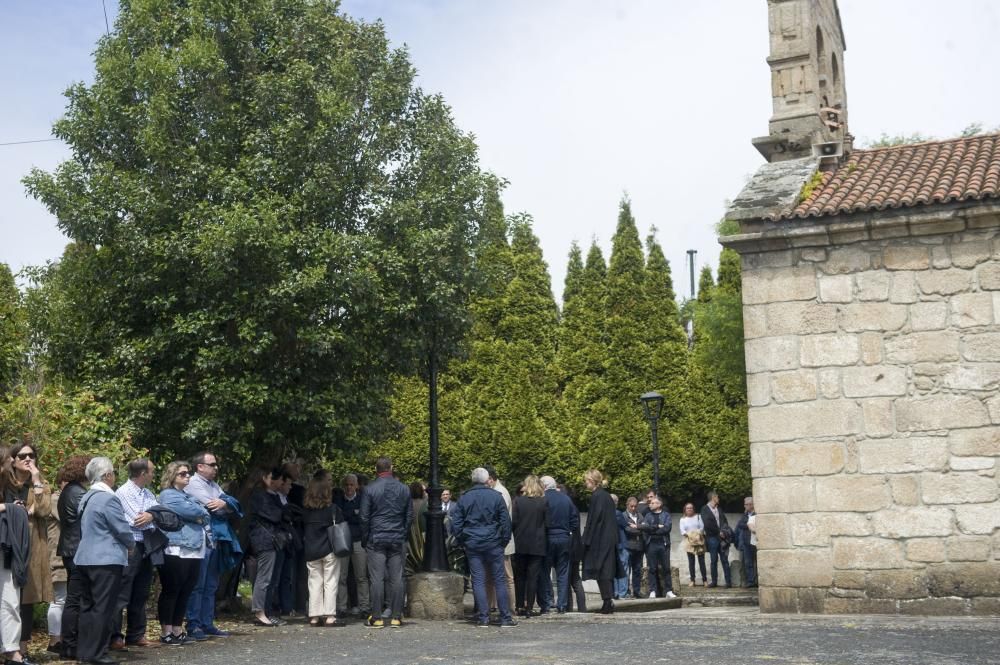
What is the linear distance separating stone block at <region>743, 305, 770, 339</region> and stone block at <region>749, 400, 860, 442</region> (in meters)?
0.82

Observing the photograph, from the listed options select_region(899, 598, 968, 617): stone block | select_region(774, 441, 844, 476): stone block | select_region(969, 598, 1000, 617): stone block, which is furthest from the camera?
select_region(774, 441, 844, 476): stone block

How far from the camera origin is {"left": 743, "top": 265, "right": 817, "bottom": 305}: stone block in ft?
41.4

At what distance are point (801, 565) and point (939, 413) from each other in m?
Answer: 2.20

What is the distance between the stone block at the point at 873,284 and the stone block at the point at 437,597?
5.54 m

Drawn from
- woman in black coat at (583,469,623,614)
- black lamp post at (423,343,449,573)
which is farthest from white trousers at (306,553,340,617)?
woman in black coat at (583,469,623,614)

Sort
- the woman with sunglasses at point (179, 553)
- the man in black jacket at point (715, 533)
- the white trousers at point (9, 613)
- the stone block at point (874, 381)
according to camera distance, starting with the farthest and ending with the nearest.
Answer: the man in black jacket at point (715, 533) < the stone block at point (874, 381) < the woman with sunglasses at point (179, 553) < the white trousers at point (9, 613)

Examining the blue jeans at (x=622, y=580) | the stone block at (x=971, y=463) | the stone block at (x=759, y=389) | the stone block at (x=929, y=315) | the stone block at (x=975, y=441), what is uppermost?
the stone block at (x=929, y=315)

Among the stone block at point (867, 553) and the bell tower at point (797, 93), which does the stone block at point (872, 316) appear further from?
the bell tower at point (797, 93)

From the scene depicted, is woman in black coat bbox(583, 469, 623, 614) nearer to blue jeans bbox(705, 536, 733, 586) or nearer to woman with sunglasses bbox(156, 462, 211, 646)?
woman with sunglasses bbox(156, 462, 211, 646)

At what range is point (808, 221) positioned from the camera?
12586 millimetres

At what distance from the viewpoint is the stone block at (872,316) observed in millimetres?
12250

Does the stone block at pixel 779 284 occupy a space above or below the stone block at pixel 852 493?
above

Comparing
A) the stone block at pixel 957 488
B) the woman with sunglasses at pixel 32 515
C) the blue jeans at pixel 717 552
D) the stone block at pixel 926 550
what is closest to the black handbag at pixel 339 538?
the woman with sunglasses at pixel 32 515

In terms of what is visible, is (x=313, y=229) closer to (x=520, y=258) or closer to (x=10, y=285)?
(x=520, y=258)
